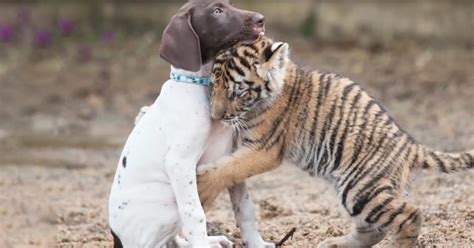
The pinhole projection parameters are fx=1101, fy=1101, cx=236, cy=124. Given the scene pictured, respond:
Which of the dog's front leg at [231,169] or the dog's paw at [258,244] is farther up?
the dog's front leg at [231,169]

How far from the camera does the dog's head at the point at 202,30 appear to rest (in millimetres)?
5352

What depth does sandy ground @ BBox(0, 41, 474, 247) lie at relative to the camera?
268 inches

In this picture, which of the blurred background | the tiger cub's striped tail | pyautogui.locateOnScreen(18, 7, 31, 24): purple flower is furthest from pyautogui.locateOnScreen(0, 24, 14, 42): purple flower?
the tiger cub's striped tail

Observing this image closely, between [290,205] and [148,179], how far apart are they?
2.05 m

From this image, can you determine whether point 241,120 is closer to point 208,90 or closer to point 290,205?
point 208,90

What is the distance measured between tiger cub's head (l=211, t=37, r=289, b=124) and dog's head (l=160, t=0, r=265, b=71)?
3.0 inches

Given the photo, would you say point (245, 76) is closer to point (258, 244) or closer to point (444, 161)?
point (258, 244)

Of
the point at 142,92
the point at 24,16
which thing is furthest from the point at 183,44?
the point at 24,16

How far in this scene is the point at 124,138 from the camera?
10.1m

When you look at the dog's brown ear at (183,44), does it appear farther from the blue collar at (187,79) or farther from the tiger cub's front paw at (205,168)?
the tiger cub's front paw at (205,168)

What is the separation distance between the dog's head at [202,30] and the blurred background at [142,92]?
99cm

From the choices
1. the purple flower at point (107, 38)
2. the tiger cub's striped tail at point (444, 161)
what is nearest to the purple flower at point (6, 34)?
the purple flower at point (107, 38)

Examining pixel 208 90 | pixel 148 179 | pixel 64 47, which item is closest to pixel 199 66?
pixel 208 90

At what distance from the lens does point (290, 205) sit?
735 centimetres
